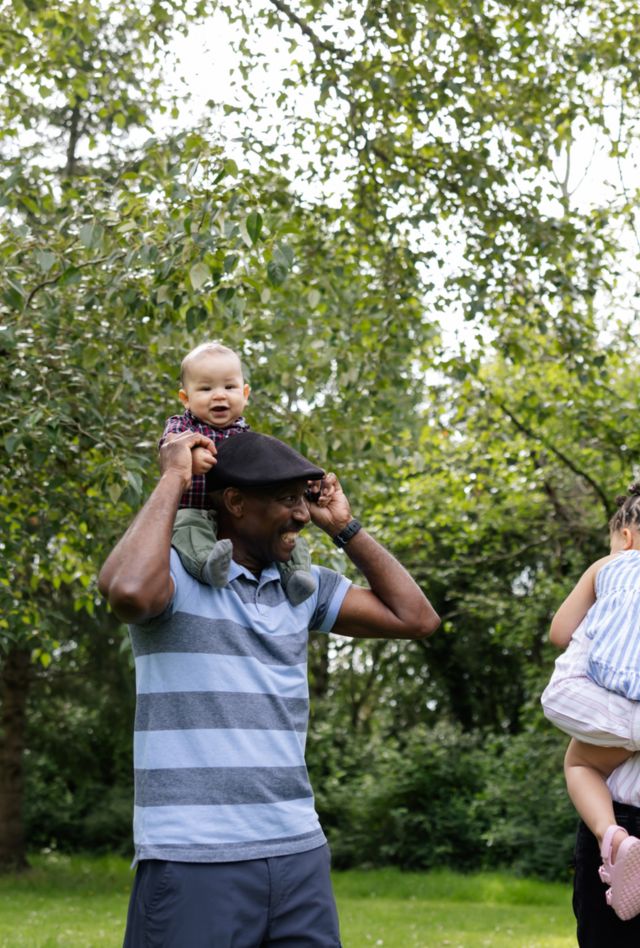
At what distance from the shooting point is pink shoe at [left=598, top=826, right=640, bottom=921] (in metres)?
2.88

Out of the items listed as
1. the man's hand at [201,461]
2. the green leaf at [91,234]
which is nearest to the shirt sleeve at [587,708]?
the man's hand at [201,461]

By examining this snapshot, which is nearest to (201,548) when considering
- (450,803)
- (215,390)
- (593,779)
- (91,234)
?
(215,390)

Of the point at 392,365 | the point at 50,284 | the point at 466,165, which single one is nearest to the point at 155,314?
the point at 50,284

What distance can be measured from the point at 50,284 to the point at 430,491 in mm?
8068

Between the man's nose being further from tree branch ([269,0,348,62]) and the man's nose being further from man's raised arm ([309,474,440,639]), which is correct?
tree branch ([269,0,348,62])

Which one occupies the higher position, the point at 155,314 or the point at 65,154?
the point at 65,154

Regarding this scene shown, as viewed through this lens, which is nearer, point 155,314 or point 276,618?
point 276,618

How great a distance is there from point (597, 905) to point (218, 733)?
1.26m

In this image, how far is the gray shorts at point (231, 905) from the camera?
2377mm

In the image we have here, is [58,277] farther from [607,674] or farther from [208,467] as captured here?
[607,674]

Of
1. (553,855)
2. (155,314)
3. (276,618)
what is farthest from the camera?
(553,855)

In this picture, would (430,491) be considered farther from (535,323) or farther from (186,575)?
(186,575)

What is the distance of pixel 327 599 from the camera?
9.39 ft

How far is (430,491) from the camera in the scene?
1377 centimetres
